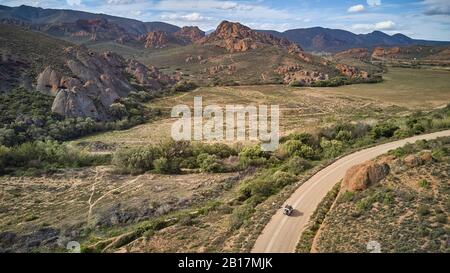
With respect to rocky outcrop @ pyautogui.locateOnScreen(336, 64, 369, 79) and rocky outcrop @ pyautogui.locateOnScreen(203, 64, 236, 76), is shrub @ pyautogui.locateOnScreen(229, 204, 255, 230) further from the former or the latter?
rocky outcrop @ pyautogui.locateOnScreen(203, 64, 236, 76)

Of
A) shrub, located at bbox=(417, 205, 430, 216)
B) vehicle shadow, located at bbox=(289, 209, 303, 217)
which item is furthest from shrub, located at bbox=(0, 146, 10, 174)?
shrub, located at bbox=(417, 205, 430, 216)

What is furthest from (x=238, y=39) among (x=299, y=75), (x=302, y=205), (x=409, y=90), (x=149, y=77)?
(x=302, y=205)

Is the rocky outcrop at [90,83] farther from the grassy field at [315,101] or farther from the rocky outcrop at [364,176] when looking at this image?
the rocky outcrop at [364,176]

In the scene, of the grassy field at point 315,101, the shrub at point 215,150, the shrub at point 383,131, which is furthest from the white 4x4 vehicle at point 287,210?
the grassy field at point 315,101

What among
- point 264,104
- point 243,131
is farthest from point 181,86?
point 243,131

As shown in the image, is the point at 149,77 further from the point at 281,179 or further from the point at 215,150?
the point at 281,179
